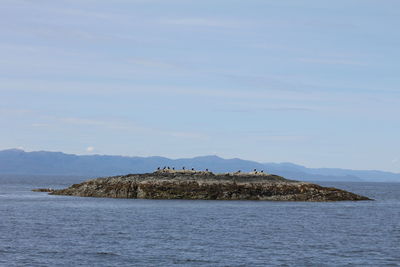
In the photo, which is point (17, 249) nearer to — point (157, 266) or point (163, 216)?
point (157, 266)

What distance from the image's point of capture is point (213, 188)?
11812 cm

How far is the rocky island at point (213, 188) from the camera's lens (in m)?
118

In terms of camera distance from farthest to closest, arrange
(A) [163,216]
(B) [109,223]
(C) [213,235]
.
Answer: (A) [163,216] → (B) [109,223] → (C) [213,235]

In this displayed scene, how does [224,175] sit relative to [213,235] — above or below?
above

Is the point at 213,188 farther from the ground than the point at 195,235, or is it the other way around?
the point at 213,188

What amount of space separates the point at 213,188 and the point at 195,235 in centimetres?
5449

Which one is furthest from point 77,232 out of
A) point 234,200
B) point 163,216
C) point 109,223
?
point 234,200

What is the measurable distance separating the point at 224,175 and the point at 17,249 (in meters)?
74.5

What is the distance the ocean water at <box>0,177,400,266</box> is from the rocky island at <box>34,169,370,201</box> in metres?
15.7

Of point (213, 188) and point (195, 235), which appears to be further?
point (213, 188)

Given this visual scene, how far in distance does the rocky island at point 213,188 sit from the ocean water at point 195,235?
15.7 metres

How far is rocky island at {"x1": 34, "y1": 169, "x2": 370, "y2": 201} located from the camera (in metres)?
118

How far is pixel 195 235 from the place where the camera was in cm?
6372

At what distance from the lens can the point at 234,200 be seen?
11688 cm
